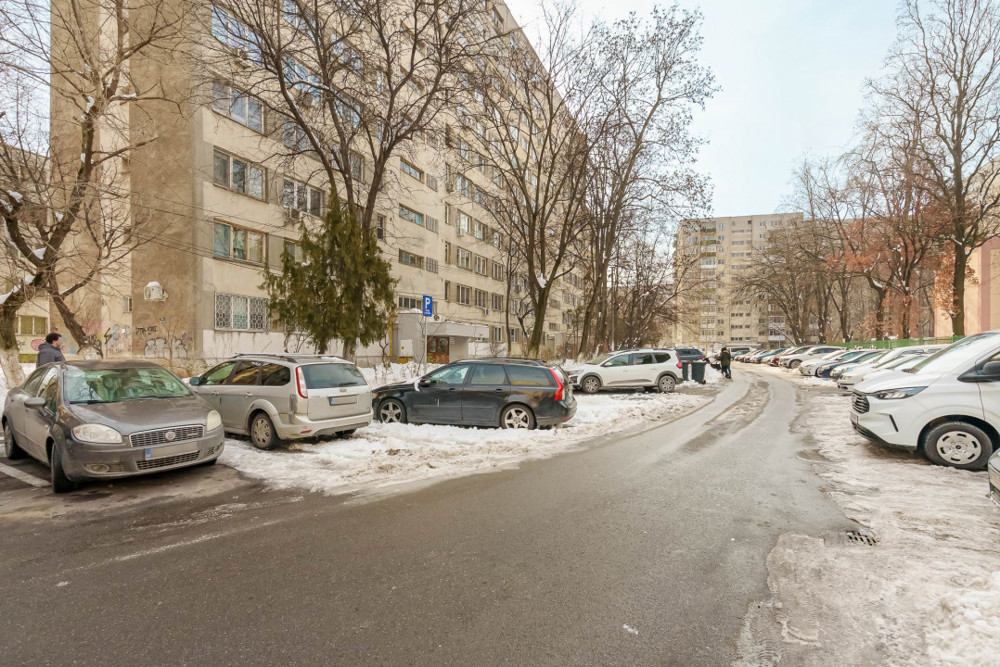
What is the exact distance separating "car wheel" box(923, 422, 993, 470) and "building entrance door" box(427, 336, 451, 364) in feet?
98.5

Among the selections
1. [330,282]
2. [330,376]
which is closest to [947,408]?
[330,376]

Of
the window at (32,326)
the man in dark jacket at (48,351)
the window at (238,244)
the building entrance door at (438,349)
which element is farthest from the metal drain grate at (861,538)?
the window at (32,326)

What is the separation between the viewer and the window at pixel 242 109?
65.8 ft

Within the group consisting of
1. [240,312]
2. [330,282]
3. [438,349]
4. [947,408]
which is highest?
[330,282]

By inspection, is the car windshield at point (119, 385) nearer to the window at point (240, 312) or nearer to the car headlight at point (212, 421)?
the car headlight at point (212, 421)

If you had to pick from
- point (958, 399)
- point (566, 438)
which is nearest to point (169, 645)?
point (566, 438)

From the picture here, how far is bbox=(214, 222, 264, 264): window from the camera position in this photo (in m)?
20.4

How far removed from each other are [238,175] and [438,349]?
1892 centimetres

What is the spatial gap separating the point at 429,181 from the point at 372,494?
107 feet

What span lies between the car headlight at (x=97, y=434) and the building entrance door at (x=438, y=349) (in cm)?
2945

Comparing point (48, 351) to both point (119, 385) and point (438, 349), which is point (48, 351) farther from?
point (438, 349)

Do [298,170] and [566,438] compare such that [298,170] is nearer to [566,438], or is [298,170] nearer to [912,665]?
[566,438]

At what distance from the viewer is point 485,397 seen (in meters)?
10.6

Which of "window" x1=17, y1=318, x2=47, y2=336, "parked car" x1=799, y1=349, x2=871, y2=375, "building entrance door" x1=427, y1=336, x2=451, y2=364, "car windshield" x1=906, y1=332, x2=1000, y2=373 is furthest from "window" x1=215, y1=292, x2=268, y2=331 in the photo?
"parked car" x1=799, y1=349, x2=871, y2=375
